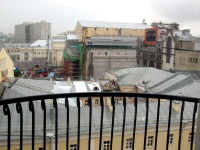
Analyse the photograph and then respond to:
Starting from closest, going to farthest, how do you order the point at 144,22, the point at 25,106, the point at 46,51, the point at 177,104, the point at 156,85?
the point at 25,106 < the point at 177,104 < the point at 156,85 < the point at 144,22 < the point at 46,51

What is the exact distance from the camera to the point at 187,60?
14.7 m

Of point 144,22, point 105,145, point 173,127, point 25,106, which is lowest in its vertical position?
point 105,145

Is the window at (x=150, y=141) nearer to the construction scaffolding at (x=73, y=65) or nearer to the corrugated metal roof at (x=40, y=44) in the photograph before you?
the construction scaffolding at (x=73, y=65)

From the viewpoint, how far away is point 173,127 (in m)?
3.71

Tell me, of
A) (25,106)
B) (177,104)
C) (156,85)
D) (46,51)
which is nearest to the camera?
(25,106)

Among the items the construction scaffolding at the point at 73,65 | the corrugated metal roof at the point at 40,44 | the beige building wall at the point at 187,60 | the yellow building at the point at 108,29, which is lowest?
the construction scaffolding at the point at 73,65

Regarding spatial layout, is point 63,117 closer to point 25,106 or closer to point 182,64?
point 25,106

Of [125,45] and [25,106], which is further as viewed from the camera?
[125,45]

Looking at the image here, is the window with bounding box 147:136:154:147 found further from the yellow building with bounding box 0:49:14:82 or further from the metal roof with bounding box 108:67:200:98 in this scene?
the yellow building with bounding box 0:49:14:82

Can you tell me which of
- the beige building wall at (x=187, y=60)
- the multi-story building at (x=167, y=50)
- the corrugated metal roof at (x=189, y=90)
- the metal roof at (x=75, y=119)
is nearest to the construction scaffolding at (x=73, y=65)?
the multi-story building at (x=167, y=50)

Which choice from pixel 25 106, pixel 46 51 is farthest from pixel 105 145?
pixel 46 51

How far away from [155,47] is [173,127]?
14985 millimetres

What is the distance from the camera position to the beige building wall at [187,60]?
45.4ft

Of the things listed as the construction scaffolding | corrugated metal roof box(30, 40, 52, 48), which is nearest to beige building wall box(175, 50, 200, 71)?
the construction scaffolding
